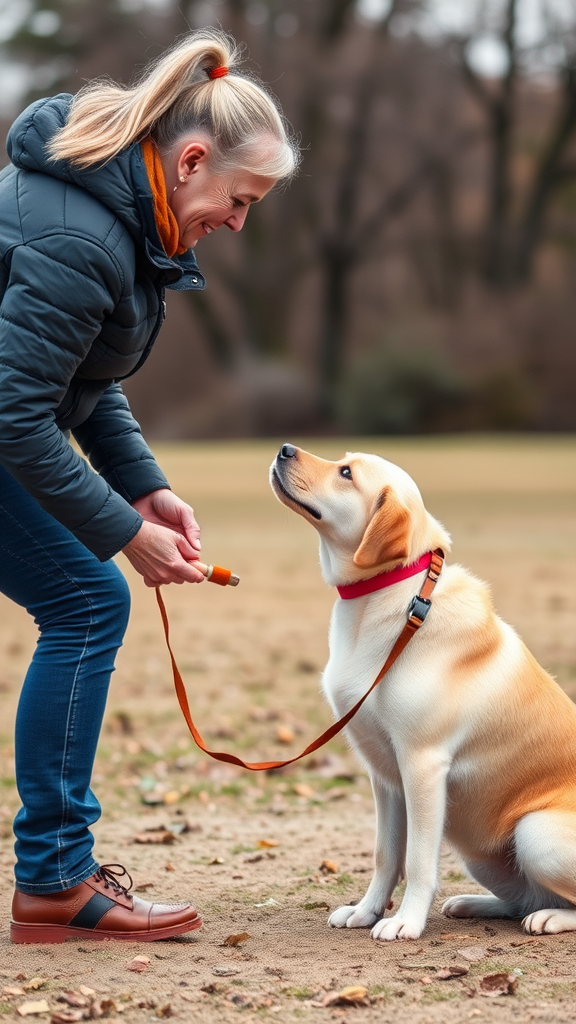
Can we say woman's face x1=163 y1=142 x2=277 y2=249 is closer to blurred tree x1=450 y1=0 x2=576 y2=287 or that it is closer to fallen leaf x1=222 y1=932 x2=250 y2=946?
fallen leaf x1=222 y1=932 x2=250 y2=946

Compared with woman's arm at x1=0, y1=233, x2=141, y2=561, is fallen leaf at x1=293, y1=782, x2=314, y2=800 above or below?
below

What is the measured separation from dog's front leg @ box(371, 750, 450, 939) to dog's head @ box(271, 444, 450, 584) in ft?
1.91

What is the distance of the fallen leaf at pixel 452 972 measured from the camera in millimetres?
3105

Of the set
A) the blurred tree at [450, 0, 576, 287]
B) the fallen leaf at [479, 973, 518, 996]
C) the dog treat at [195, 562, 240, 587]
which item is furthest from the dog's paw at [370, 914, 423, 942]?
the blurred tree at [450, 0, 576, 287]

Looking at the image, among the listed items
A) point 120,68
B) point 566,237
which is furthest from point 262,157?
point 566,237

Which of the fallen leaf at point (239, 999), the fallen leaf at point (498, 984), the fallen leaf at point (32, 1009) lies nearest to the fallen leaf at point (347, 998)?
the fallen leaf at point (239, 999)

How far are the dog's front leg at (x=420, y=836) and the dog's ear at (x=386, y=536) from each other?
564 mm

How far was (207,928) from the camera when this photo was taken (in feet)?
12.0

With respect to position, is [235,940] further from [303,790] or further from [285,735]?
[285,735]

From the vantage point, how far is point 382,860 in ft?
12.0

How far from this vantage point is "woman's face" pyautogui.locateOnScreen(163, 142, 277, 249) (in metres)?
3.23

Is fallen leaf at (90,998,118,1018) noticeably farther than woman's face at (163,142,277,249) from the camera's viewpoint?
No

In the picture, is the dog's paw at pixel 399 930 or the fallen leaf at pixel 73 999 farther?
the dog's paw at pixel 399 930

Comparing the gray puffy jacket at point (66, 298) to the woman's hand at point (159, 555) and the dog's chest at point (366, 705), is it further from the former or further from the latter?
the dog's chest at point (366, 705)
